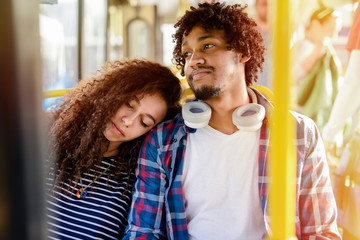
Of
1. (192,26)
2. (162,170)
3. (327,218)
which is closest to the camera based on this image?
(327,218)

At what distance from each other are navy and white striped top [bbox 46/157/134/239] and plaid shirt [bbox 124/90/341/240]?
0.06m

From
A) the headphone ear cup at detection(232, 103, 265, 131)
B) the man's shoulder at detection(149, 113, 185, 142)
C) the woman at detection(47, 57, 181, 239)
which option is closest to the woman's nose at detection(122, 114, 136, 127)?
the woman at detection(47, 57, 181, 239)

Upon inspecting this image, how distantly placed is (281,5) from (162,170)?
3.49 feet

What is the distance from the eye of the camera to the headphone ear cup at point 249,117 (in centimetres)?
153

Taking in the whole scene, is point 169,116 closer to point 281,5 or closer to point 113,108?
point 113,108

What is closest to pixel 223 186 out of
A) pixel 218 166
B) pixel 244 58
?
pixel 218 166

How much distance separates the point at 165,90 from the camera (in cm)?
179

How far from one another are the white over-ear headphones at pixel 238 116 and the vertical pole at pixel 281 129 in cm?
81

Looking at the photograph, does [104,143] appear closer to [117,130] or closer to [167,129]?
[117,130]

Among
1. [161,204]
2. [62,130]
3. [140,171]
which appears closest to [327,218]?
[161,204]

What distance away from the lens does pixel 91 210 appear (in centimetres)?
159

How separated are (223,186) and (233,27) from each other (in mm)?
700

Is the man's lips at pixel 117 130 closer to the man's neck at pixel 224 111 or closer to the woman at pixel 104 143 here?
the woman at pixel 104 143

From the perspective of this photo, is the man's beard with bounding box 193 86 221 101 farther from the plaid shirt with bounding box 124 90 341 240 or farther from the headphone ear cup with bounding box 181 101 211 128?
the plaid shirt with bounding box 124 90 341 240
